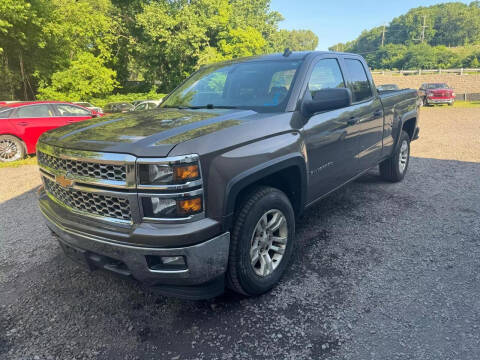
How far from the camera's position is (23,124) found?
8.48m

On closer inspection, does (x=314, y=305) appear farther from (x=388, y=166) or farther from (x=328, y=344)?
(x=388, y=166)

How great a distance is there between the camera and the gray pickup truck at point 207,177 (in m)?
2.06

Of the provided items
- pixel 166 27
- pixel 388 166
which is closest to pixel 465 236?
pixel 388 166

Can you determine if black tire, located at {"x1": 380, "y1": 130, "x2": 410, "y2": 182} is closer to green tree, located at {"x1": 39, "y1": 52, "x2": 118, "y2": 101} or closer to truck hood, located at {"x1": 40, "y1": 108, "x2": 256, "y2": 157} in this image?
truck hood, located at {"x1": 40, "y1": 108, "x2": 256, "y2": 157}

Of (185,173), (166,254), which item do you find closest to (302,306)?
(166,254)

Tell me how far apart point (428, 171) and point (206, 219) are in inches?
232

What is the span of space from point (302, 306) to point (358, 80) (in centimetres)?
288

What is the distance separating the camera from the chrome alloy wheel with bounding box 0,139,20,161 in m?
8.39

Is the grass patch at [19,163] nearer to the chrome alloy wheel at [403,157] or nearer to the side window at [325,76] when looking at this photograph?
the side window at [325,76]

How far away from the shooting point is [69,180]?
234 centimetres

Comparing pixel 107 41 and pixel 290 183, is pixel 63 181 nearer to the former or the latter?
pixel 290 183

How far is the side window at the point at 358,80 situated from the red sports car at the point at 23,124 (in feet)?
25.8

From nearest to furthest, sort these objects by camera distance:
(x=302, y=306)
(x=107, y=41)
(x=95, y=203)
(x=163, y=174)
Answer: (x=163, y=174)
(x=95, y=203)
(x=302, y=306)
(x=107, y=41)

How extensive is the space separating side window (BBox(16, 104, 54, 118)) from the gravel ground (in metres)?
5.47
